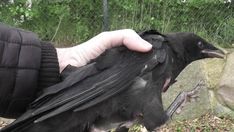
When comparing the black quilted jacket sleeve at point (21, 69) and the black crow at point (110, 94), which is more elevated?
the black quilted jacket sleeve at point (21, 69)

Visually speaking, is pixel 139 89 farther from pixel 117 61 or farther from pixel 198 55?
pixel 198 55

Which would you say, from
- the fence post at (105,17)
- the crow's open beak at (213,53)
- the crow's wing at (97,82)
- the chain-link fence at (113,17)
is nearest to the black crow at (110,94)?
the crow's wing at (97,82)

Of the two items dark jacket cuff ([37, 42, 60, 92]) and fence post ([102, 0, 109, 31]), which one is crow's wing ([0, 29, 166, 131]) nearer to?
dark jacket cuff ([37, 42, 60, 92])

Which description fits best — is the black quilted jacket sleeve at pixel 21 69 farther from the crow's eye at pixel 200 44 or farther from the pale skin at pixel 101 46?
the crow's eye at pixel 200 44

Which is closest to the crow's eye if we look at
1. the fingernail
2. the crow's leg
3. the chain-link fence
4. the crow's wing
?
the crow's leg

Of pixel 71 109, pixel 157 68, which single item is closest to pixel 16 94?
pixel 71 109

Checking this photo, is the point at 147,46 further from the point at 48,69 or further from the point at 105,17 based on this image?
the point at 105,17
